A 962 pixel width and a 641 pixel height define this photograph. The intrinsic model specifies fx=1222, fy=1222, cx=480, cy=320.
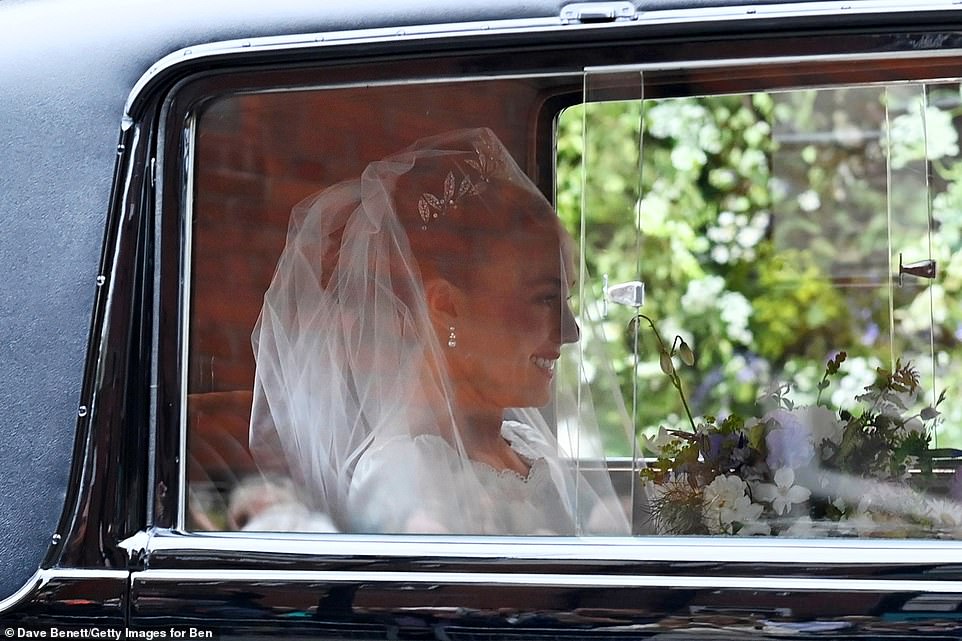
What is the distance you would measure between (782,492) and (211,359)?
2.81 ft

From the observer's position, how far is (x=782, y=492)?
179 centimetres

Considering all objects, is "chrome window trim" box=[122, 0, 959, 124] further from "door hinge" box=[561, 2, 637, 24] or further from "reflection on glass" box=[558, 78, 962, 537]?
"reflection on glass" box=[558, 78, 962, 537]

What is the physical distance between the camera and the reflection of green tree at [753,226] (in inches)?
72.3

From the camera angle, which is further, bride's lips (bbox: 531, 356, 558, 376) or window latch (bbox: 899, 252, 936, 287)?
window latch (bbox: 899, 252, 936, 287)

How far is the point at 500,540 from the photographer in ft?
5.08

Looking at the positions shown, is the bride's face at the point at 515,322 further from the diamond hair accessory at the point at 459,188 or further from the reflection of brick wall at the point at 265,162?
the reflection of brick wall at the point at 265,162

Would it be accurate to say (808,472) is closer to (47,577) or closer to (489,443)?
(489,443)

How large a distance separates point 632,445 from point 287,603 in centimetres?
58

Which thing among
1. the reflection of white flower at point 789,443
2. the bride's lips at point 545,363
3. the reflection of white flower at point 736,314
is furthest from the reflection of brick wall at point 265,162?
the reflection of white flower at point 736,314

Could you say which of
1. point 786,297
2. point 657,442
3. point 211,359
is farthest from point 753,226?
point 211,359

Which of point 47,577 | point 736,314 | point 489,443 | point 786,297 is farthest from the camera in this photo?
point 736,314

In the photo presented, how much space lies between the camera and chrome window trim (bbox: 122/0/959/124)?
4.74 feet

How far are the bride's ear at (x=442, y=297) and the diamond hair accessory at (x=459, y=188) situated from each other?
0.36 feet

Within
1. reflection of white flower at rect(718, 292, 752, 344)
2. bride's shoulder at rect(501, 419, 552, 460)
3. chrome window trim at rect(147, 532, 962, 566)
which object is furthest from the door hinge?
reflection of white flower at rect(718, 292, 752, 344)
